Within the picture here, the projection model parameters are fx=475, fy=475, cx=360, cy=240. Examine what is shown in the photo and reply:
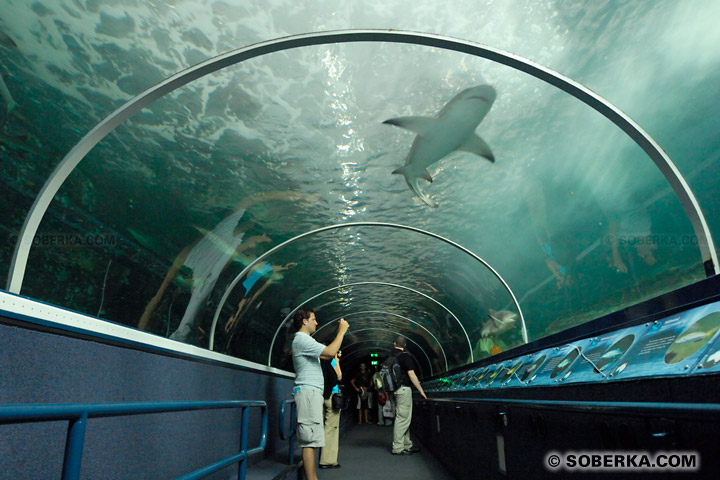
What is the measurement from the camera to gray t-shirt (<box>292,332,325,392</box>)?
4.86 m

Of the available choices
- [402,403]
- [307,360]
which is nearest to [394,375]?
[402,403]

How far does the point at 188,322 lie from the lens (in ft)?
24.2

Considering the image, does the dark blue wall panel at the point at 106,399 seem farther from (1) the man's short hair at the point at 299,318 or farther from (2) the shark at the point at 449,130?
(2) the shark at the point at 449,130

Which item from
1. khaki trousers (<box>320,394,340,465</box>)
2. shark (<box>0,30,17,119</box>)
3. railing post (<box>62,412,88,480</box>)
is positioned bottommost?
khaki trousers (<box>320,394,340,465</box>)

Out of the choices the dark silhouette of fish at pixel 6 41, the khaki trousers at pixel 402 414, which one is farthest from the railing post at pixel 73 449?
the khaki trousers at pixel 402 414

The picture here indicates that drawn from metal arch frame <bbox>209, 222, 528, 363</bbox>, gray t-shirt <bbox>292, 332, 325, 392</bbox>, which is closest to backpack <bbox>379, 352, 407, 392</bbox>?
metal arch frame <bbox>209, 222, 528, 363</bbox>

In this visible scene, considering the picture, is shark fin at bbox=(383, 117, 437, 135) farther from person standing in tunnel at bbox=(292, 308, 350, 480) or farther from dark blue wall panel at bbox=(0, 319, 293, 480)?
dark blue wall panel at bbox=(0, 319, 293, 480)

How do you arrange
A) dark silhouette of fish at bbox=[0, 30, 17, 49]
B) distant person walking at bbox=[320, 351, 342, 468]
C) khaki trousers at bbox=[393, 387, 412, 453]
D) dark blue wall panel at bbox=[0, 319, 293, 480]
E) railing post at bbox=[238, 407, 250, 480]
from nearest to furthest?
dark blue wall panel at bbox=[0, 319, 293, 480], railing post at bbox=[238, 407, 250, 480], dark silhouette of fish at bbox=[0, 30, 17, 49], distant person walking at bbox=[320, 351, 342, 468], khaki trousers at bbox=[393, 387, 412, 453]

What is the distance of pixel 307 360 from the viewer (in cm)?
495

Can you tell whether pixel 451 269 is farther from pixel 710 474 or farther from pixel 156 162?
pixel 710 474

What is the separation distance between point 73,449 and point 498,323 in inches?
471

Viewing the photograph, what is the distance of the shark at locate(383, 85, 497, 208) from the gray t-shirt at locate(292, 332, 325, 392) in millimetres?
2944

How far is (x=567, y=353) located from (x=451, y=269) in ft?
26.8

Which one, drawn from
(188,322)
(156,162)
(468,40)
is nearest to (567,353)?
(468,40)
